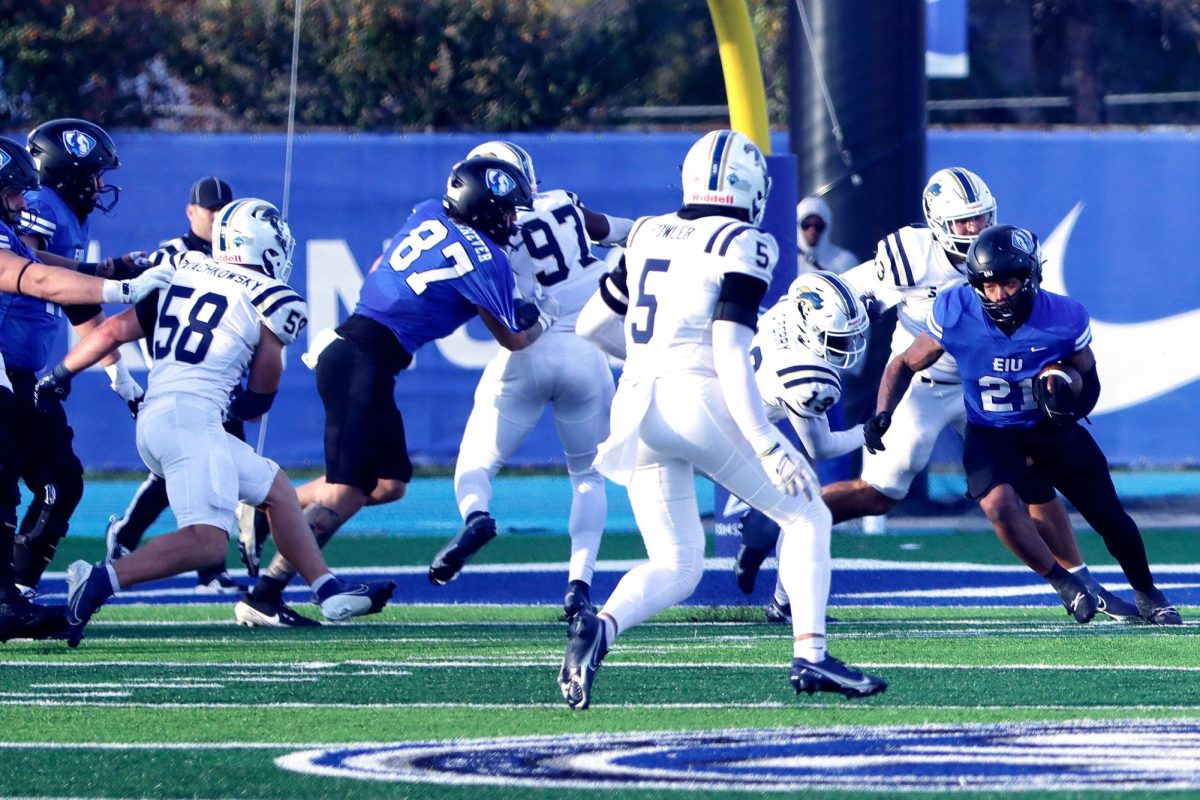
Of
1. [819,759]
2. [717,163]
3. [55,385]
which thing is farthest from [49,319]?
[819,759]

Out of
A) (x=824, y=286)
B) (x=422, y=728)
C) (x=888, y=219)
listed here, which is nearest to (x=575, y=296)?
(x=824, y=286)

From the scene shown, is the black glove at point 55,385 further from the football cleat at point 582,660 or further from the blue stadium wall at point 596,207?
the blue stadium wall at point 596,207

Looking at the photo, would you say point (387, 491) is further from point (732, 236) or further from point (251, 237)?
point (732, 236)

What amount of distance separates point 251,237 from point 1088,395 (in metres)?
2.83

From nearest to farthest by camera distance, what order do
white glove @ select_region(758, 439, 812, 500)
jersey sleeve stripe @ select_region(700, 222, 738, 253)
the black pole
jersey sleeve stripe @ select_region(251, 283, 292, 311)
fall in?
white glove @ select_region(758, 439, 812, 500) → jersey sleeve stripe @ select_region(700, 222, 738, 253) → jersey sleeve stripe @ select_region(251, 283, 292, 311) → the black pole

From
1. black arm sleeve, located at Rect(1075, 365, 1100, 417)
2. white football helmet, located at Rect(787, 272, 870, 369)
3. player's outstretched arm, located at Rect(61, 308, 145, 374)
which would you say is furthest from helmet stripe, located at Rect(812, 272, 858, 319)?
player's outstretched arm, located at Rect(61, 308, 145, 374)

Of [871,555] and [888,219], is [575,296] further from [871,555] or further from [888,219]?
[888,219]

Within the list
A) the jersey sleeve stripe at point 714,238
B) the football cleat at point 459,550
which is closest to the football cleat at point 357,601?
the football cleat at point 459,550

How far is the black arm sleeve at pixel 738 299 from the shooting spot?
200 inches

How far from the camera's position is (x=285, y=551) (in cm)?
700

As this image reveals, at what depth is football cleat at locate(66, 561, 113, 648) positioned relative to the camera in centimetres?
630

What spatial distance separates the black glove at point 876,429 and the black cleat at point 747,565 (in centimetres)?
57

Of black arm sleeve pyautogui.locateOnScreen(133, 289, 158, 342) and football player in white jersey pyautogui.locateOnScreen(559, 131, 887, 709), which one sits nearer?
football player in white jersey pyautogui.locateOnScreen(559, 131, 887, 709)

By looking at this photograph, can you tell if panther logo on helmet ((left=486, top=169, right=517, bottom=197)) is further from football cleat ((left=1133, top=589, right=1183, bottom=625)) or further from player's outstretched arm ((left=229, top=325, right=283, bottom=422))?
football cleat ((left=1133, top=589, right=1183, bottom=625))
